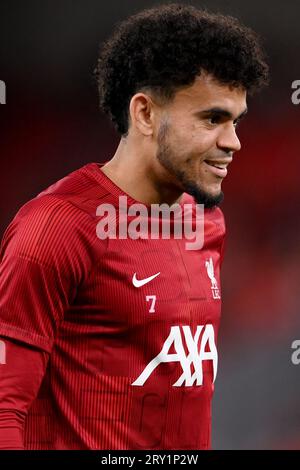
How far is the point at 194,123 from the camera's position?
1.79m

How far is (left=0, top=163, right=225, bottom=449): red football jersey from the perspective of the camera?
164 cm

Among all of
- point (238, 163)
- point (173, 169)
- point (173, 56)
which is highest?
point (238, 163)

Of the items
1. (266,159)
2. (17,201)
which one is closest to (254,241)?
(266,159)

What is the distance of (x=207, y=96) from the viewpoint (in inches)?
70.4

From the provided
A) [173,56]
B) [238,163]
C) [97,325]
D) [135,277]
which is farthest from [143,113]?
[238,163]

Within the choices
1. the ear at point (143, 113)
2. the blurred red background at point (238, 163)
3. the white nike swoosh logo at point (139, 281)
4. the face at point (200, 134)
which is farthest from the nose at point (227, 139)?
the blurred red background at point (238, 163)

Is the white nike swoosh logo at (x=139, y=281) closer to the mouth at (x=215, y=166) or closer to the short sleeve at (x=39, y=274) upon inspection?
the short sleeve at (x=39, y=274)

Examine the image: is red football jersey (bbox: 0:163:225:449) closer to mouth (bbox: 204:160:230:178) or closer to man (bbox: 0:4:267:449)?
man (bbox: 0:4:267:449)

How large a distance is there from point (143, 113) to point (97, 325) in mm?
473

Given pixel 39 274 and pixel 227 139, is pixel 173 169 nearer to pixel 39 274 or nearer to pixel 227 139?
→ pixel 227 139

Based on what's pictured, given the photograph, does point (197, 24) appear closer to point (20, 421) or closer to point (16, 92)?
point (20, 421)

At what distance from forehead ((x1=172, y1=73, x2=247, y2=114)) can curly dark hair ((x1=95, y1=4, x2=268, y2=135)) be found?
0.01 m

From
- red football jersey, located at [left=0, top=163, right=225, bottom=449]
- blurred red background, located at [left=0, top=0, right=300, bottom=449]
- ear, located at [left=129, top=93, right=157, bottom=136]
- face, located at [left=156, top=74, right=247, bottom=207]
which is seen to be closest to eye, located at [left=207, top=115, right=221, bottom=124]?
face, located at [left=156, top=74, right=247, bottom=207]

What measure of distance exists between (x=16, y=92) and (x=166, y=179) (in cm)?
172
